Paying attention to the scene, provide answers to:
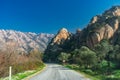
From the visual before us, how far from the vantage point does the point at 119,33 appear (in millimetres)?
127750

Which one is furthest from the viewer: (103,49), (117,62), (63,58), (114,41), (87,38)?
(63,58)

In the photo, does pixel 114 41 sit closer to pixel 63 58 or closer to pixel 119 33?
pixel 119 33

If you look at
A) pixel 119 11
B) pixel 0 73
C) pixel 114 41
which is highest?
pixel 119 11

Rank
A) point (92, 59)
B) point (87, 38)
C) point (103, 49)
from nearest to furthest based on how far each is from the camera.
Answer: point (92, 59), point (103, 49), point (87, 38)

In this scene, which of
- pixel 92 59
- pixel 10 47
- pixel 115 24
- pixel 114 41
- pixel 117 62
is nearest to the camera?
pixel 10 47

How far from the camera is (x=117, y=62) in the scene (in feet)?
262

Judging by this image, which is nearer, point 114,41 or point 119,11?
point 114,41

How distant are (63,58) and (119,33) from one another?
139ft

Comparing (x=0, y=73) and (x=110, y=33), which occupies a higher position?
(x=110, y=33)

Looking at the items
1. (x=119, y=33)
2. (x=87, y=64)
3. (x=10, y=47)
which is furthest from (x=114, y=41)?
(x=10, y=47)

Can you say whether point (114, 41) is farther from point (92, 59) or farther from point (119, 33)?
point (92, 59)

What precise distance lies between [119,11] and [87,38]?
55406 millimetres

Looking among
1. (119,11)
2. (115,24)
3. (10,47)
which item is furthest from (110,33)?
(10,47)

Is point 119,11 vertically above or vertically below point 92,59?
above
